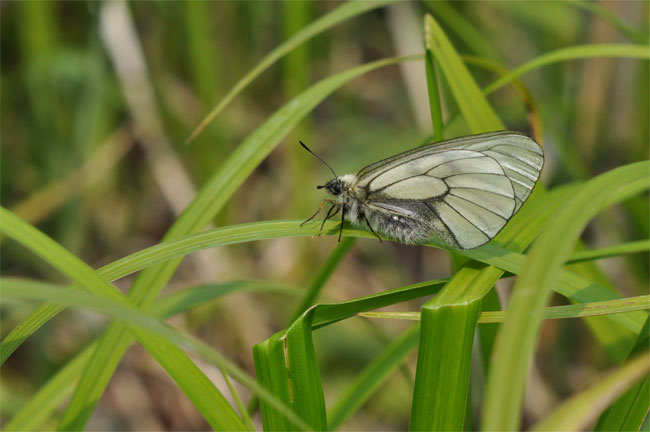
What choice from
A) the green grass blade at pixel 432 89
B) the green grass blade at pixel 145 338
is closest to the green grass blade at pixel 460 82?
the green grass blade at pixel 432 89

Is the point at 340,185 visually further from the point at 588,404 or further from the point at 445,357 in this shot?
the point at 588,404

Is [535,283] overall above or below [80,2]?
below

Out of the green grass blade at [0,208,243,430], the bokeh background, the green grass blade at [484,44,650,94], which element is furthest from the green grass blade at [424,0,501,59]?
the green grass blade at [0,208,243,430]

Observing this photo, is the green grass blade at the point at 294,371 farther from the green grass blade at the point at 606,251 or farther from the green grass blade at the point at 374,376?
the green grass blade at the point at 374,376

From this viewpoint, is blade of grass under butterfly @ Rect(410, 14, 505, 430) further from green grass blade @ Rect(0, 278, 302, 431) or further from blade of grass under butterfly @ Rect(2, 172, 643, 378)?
green grass blade @ Rect(0, 278, 302, 431)

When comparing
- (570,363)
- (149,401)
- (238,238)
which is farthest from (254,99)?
(238,238)

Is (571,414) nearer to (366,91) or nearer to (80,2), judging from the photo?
(80,2)
